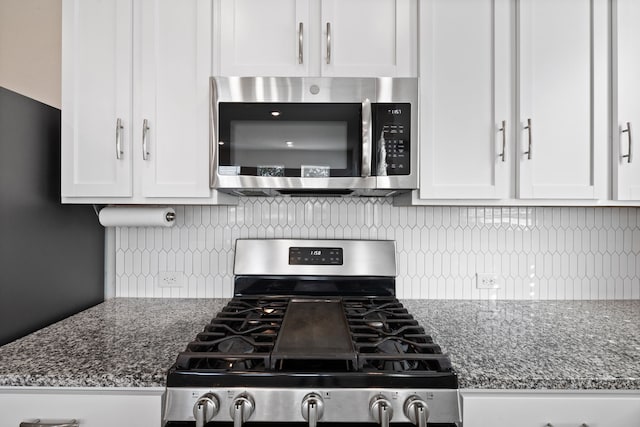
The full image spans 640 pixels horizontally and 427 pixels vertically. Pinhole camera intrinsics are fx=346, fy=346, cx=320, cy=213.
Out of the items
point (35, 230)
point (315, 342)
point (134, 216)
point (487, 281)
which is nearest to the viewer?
point (315, 342)

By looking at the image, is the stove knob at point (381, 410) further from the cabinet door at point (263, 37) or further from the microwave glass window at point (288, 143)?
the cabinet door at point (263, 37)

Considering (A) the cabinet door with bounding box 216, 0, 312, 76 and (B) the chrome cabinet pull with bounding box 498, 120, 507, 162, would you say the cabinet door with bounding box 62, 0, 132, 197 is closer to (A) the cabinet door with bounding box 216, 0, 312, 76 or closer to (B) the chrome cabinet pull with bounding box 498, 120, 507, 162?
(A) the cabinet door with bounding box 216, 0, 312, 76

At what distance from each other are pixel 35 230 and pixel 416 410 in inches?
56.8

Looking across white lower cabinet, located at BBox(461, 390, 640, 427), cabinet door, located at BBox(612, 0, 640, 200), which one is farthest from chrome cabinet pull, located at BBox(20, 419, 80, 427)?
cabinet door, located at BBox(612, 0, 640, 200)

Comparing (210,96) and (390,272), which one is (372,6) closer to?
(210,96)

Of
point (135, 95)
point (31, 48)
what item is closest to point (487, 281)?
point (135, 95)

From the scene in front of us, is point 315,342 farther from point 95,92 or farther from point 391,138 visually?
point 95,92

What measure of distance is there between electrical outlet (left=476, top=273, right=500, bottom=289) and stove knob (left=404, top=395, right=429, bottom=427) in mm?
995

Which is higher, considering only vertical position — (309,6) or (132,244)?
(309,6)

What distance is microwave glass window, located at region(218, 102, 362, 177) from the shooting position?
4.44ft

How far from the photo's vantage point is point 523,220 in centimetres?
172

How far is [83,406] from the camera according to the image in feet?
3.03

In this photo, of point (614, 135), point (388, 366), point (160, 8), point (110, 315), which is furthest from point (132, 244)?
point (614, 135)

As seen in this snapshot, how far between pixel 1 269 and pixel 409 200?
58.8 inches
